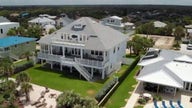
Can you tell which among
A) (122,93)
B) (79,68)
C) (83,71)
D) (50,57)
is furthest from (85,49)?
(122,93)

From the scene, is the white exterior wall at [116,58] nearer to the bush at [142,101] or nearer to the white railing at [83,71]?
the white railing at [83,71]

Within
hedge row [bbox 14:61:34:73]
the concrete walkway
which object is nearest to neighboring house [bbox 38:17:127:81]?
hedge row [bbox 14:61:34:73]

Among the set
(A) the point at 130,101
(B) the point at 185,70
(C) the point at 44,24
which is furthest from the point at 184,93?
(C) the point at 44,24

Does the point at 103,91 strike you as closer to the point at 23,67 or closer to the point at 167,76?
the point at 167,76

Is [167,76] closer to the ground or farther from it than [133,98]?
farther from it

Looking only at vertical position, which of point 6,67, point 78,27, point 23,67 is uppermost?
point 78,27

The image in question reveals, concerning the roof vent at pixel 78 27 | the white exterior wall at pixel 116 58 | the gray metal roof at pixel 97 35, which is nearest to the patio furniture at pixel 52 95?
the gray metal roof at pixel 97 35

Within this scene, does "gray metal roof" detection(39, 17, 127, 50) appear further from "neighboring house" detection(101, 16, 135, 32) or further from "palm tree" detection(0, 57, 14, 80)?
"neighboring house" detection(101, 16, 135, 32)
